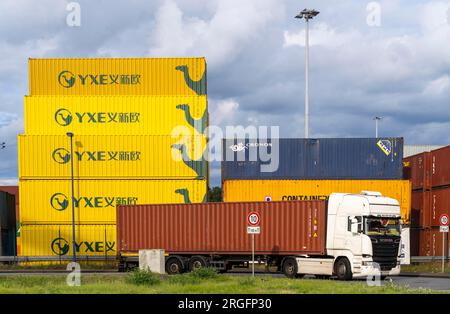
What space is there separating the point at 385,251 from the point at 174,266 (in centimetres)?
937

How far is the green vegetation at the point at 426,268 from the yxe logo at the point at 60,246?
19.2 metres

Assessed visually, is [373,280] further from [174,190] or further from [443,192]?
[174,190]

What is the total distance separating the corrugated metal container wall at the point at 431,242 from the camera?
35.3 m

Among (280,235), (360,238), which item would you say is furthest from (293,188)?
(360,238)

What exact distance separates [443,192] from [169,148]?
52.2 ft

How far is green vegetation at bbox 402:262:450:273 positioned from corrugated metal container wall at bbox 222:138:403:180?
18.4 feet

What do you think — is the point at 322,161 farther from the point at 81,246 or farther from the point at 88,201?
the point at 81,246

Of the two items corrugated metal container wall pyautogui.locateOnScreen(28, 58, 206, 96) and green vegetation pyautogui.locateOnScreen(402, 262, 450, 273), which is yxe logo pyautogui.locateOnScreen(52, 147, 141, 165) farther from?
green vegetation pyautogui.locateOnScreen(402, 262, 450, 273)

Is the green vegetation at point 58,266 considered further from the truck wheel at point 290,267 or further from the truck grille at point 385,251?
the truck grille at point 385,251

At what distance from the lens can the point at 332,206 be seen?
2434 centimetres

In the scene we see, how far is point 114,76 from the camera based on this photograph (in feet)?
123

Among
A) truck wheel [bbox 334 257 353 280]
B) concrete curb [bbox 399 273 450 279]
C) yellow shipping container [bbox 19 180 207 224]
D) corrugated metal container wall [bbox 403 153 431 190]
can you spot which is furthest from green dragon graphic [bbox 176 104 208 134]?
truck wheel [bbox 334 257 353 280]

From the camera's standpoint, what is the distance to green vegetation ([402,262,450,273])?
99.4 ft
